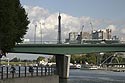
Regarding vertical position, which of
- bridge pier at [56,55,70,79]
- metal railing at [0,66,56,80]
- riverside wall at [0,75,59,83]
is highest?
metal railing at [0,66,56,80]

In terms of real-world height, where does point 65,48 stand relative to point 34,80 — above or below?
above

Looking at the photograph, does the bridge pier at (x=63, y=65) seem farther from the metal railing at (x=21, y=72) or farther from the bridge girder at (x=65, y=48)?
the metal railing at (x=21, y=72)

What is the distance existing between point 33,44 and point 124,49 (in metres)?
24.9

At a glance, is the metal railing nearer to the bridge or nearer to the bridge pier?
the bridge

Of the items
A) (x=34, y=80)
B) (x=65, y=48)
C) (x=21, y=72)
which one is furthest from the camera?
(x=65, y=48)

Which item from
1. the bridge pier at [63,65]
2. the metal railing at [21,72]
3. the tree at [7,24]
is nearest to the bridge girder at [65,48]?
the bridge pier at [63,65]

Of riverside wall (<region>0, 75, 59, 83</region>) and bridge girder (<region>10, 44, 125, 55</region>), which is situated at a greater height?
bridge girder (<region>10, 44, 125, 55</region>)

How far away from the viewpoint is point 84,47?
115m

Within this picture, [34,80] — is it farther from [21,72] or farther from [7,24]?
[7,24]

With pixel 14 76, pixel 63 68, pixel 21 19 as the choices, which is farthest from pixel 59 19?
pixel 14 76

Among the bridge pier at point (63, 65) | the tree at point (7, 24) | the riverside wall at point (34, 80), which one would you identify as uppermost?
the tree at point (7, 24)

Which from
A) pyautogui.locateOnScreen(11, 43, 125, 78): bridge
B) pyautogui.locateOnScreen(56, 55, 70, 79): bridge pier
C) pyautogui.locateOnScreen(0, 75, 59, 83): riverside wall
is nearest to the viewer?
pyautogui.locateOnScreen(0, 75, 59, 83): riverside wall

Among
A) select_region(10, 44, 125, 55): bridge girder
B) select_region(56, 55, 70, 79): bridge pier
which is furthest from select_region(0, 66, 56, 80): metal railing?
select_region(56, 55, 70, 79): bridge pier

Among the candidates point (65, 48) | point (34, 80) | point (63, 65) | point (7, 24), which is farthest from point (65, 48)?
point (7, 24)
